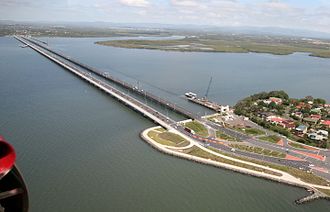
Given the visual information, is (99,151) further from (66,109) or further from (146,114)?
(66,109)

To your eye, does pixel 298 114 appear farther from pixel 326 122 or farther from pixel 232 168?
pixel 232 168

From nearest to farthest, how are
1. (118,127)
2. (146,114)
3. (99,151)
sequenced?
(99,151)
(118,127)
(146,114)

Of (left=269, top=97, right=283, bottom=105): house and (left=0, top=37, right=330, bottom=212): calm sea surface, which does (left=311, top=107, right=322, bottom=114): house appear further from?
(left=0, top=37, right=330, bottom=212): calm sea surface

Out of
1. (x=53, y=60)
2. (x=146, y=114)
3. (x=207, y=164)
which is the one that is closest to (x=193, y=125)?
(x=146, y=114)

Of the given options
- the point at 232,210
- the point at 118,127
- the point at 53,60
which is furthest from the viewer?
the point at 53,60

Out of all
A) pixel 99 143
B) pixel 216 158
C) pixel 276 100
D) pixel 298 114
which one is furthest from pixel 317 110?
pixel 99 143

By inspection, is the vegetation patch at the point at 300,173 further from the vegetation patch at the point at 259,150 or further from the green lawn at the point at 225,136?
the green lawn at the point at 225,136

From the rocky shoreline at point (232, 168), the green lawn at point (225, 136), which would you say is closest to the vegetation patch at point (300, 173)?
the rocky shoreline at point (232, 168)
